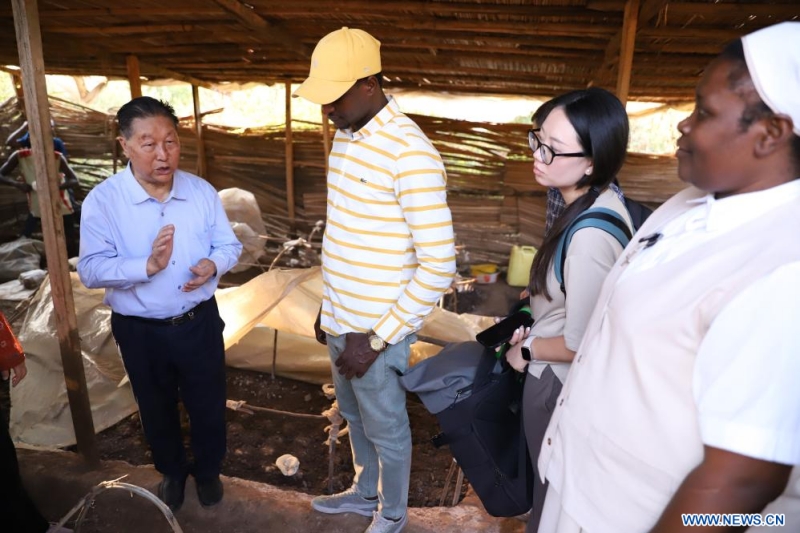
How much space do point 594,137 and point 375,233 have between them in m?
0.80

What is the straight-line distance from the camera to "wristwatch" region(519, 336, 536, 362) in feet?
5.30

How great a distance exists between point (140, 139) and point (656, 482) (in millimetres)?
2027

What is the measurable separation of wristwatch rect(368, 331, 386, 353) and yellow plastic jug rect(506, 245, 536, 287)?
557 centimetres

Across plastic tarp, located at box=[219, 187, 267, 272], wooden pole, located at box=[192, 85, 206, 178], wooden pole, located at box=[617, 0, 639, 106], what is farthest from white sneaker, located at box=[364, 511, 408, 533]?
wooden pole, located at box=[192, 85, 206, 178]

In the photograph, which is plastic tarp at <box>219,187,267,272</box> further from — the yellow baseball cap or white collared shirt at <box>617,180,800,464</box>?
white collared shirt at <box>617,180,800,464</box>

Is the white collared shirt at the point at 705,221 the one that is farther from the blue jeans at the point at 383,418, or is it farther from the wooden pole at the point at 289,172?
the wooden pole at the point at 289,172

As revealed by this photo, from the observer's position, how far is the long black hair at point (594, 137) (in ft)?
4.74

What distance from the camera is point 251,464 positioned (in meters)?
3.22

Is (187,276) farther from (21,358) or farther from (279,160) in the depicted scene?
(279,160)

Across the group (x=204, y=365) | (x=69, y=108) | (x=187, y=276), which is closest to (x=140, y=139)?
(x=187, y=276)

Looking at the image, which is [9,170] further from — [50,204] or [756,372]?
[756,372]

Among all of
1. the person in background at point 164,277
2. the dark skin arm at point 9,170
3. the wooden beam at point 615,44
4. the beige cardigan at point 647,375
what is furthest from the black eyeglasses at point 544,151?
the dark skin arm at point 9,170

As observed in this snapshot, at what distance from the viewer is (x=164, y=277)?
2.10 metres

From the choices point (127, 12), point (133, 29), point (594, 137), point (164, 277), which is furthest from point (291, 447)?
point (133, 29)
